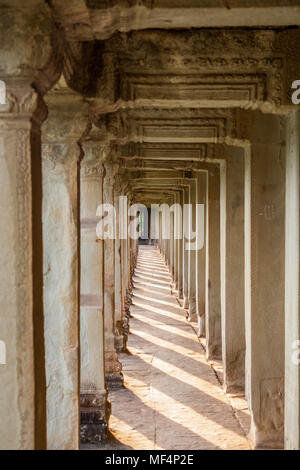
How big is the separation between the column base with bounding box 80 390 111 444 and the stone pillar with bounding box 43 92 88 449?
1.52 meters

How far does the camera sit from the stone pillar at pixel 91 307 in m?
5.48

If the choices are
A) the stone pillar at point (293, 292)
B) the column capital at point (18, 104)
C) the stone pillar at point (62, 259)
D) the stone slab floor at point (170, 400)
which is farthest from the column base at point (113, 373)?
the column capital at point (18, 104)

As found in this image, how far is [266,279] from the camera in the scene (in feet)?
16.8

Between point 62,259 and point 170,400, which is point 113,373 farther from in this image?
point 62,259

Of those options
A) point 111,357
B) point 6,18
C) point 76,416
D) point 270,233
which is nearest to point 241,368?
point 111,357

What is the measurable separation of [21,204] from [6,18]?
2.99 feet

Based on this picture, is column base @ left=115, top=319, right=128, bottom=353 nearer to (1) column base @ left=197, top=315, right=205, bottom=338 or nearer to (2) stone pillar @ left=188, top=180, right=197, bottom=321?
(1) column base @ left=197, top=315, right=205, bottom=338

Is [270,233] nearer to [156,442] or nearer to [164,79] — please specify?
[164,79]

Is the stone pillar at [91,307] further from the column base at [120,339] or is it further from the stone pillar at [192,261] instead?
the stone pillar at [192,261]

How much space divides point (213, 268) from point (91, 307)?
322cm

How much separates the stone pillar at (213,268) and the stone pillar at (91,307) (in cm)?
309

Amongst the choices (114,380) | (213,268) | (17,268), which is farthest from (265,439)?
(17,268)

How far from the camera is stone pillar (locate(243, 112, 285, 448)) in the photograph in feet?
16.8

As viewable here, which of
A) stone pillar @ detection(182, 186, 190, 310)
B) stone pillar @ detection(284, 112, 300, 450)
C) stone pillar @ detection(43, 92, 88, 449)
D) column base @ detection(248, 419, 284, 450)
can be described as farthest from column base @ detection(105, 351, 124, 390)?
stone pillar @ detection(182, 186, 190, 310)
